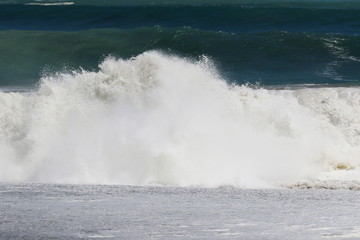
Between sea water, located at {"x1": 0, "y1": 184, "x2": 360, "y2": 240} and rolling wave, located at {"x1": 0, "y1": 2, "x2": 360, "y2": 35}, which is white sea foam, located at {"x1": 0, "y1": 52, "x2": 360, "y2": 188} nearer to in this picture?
sea water, located at {"x1": 0, "y1": 184, "x2": 360, "y2": 240}

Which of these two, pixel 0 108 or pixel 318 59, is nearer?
pixel 0 108

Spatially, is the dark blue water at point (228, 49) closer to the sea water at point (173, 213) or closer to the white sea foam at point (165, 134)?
the white sea foam at point (165, 134)

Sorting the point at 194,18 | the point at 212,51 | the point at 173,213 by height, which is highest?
the point at 173,213

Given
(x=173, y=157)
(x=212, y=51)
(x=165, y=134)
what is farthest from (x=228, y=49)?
(x=173, y=157)

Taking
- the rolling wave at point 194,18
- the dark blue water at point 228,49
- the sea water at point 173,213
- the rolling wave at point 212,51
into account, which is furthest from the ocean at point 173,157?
the rolling wave at point 194,18

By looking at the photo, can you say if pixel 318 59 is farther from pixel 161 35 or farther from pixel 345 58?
pixel 161 35

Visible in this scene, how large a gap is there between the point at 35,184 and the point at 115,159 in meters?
1.41

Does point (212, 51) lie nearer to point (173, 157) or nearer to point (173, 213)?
point (173, 157)

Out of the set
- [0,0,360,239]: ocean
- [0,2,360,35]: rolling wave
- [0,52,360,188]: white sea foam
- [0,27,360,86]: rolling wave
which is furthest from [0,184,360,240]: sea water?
[0,2,360,35]: rolling wave

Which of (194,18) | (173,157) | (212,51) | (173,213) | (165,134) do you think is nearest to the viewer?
(173,213)

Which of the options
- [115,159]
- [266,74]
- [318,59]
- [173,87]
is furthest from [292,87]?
[115,159]

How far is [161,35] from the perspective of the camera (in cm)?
3456

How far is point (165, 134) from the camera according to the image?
1340cm

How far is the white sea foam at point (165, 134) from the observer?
1288 centimetres
